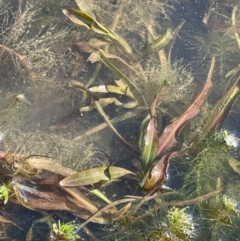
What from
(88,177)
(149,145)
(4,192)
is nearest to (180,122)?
(149,145)

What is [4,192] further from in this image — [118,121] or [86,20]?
[86,20]

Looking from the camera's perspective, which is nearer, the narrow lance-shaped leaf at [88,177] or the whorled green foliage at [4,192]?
the whorled green foliage at [4,192]

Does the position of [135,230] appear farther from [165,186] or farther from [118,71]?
[118,71]

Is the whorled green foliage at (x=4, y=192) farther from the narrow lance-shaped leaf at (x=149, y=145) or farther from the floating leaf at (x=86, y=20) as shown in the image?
the floating leaf at (x=86, y=20)

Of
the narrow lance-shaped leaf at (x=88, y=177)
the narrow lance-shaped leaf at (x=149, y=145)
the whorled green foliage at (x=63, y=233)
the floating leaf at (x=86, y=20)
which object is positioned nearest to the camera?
the whorled green foliage at (x=63, y=233)

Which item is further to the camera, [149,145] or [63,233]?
[149,145]

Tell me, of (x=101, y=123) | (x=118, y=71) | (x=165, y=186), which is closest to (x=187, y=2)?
(x=118, y=71)

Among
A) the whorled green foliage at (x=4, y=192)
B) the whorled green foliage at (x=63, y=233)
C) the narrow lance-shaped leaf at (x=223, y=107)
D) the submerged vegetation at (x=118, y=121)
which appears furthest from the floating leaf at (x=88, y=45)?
the whorled green foliage at (x=63, y=233)
